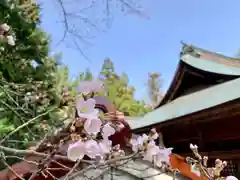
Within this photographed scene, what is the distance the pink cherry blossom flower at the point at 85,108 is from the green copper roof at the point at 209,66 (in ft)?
13.4

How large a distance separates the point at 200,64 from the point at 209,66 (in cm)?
16

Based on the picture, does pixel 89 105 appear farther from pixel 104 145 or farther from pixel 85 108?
pixel 104 145

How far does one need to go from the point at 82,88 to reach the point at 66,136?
152mm

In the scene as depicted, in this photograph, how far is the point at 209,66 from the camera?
5.33 m

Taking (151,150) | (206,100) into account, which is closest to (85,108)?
(151,150)

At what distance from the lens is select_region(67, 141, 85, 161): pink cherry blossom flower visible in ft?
2.92

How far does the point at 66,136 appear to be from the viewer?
924 millimetres

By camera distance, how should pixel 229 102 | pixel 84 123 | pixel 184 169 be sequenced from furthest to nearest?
pixel 229 102
pixel 184 169
pixel 84 123

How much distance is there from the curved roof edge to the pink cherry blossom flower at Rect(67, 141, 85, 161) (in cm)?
412

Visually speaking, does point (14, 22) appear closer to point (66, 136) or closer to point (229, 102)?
point (229, 102)

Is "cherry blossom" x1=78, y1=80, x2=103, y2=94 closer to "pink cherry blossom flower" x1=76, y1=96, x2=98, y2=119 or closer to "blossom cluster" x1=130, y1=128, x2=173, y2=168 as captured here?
"pink cherry blossom flower" x1=76, y1=96, x2=98, y2=119

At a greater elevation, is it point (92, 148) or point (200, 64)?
point (200, 64)

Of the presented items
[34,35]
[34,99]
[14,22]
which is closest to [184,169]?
[34,99]

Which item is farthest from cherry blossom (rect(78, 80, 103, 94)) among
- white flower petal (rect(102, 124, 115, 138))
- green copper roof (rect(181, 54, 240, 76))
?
green copper roof (rect(181, 54, 240, 76))
